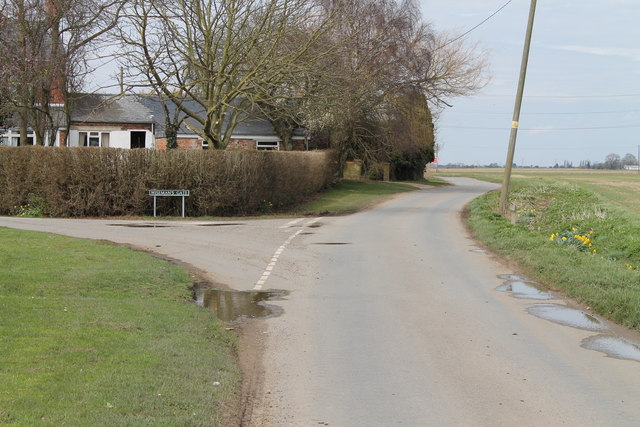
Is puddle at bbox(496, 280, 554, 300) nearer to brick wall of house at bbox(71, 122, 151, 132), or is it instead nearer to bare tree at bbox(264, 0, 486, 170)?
bare tree at bbox(264, 0, 486, 170)

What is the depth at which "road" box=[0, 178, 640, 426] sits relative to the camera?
6.71 metres

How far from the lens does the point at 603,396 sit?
7.18 m

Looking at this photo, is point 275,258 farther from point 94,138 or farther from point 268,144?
point 94,138

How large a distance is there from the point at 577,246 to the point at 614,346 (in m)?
10.1

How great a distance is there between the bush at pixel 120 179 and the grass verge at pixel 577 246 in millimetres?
10004

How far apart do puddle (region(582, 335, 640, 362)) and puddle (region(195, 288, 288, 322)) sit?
4.73 meters

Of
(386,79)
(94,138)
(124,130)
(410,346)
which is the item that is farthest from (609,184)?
(410,346)

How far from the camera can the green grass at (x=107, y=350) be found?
Answer: 19.2 ft

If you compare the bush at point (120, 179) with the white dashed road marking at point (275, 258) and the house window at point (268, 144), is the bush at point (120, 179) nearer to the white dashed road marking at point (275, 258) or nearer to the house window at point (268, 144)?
the white dashed road marking at point (275, 258)

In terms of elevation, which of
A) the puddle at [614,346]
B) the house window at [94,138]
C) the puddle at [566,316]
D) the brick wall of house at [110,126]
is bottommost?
the puddle at [566,316]

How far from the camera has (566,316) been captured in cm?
1143

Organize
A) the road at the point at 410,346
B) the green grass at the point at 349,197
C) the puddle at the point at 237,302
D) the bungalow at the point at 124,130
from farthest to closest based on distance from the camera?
the bungalow at the point at 124,130 < the green grass at the point at 349,197 < the puddle at the point at 237,302 < the road at the point at 410,346

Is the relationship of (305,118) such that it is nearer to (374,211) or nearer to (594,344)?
(374,211)

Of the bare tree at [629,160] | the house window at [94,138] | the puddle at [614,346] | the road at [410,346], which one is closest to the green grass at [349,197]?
the road at [410,346]
